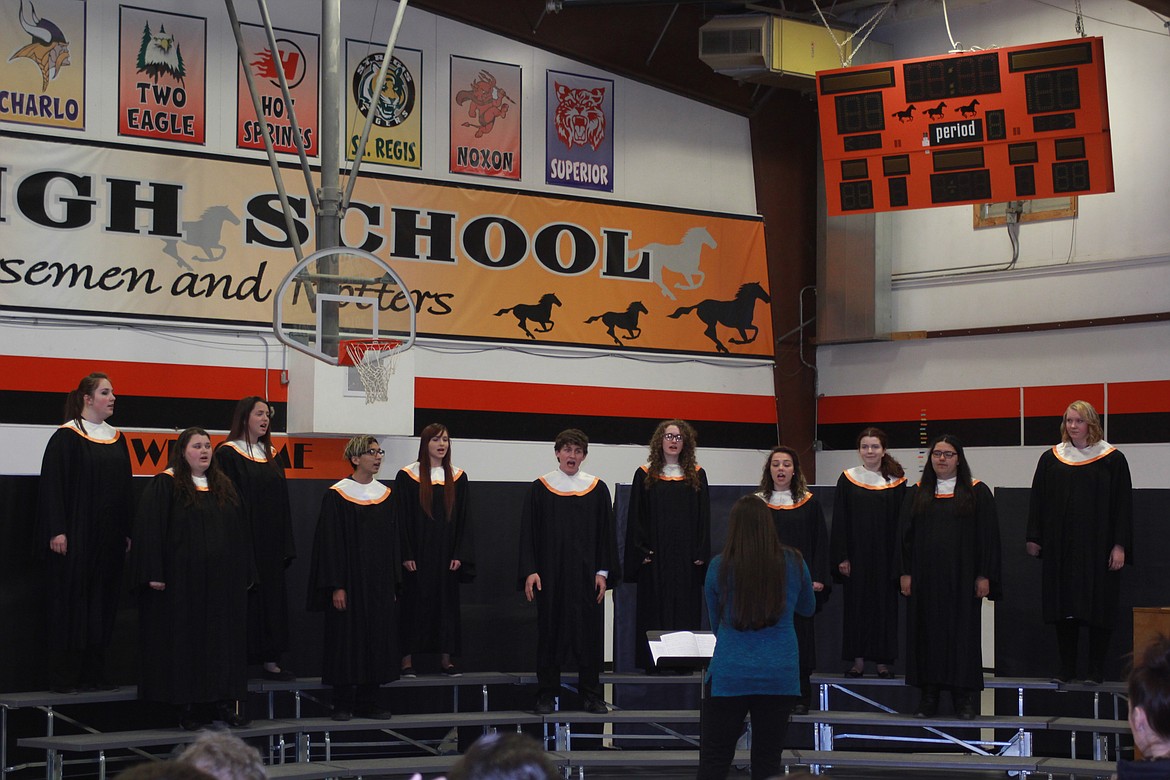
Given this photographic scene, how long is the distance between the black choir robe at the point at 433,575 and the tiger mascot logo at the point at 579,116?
4709 mm

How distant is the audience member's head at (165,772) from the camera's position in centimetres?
191

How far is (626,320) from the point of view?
11.9 meters

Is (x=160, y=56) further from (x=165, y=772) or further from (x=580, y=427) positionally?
(x=165, y=772)

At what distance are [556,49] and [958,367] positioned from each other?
4621mm

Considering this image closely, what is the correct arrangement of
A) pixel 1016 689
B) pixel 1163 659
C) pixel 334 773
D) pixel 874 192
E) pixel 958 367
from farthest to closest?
1. pixel 958 367
2. pixel 874 192
3. pixel 1016 689
4. pixel 334 773
5. pixel 1163 659

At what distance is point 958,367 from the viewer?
12.0 metres

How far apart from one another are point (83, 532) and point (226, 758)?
4986 mm

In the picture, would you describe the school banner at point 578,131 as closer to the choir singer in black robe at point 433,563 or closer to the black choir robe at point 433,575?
the choir singer in black robe at point 433,563

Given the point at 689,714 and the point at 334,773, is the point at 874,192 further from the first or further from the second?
the point at 334,773

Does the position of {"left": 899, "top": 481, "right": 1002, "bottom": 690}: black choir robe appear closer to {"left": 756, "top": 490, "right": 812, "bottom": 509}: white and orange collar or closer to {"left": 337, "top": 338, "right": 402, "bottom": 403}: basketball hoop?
{"left": 756, "top": 490, "right": 812, "bottom": 509}: white and orange collar

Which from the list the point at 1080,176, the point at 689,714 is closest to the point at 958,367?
the point at 1080,176

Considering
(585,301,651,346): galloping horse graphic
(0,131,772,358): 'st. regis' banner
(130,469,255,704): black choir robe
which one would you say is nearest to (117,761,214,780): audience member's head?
(130,469,255,704): black choir robe

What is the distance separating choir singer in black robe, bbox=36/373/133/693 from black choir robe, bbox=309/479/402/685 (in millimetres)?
1086

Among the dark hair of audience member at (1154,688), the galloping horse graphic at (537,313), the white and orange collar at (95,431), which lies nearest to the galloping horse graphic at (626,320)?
the galloping horse graphic at (537,313)
